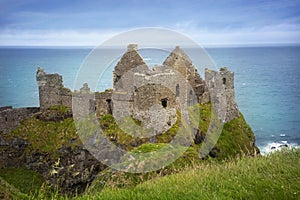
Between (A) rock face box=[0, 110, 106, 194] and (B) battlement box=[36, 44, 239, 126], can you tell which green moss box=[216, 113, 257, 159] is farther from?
(A) rock face box=[0, 110, 106, 194]

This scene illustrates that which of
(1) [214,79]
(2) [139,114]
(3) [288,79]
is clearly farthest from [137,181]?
(3) [288,79]

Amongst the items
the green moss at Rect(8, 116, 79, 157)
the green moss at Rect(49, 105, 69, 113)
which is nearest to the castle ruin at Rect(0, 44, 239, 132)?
the green moss at Rect(49, 105, 69, 113)

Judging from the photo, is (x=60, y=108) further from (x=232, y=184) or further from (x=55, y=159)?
(x=232, y=184)

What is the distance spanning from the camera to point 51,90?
27.2 meters

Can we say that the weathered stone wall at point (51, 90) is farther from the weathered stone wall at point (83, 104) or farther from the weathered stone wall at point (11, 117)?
the weathered stone wall at point (11, 117)

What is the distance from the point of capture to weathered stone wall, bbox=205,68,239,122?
96.3 ft

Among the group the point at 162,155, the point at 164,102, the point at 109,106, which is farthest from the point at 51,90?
the point at 162,155

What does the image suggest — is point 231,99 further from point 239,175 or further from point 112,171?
point 239,175

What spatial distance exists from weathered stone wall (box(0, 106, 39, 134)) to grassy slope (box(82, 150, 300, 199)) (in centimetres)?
1888

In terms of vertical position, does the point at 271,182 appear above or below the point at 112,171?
above

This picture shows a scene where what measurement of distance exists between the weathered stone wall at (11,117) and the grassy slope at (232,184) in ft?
62.0

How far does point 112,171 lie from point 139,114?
8805 millimetres

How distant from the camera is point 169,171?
13.0 meters

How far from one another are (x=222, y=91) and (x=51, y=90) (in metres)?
12.6
